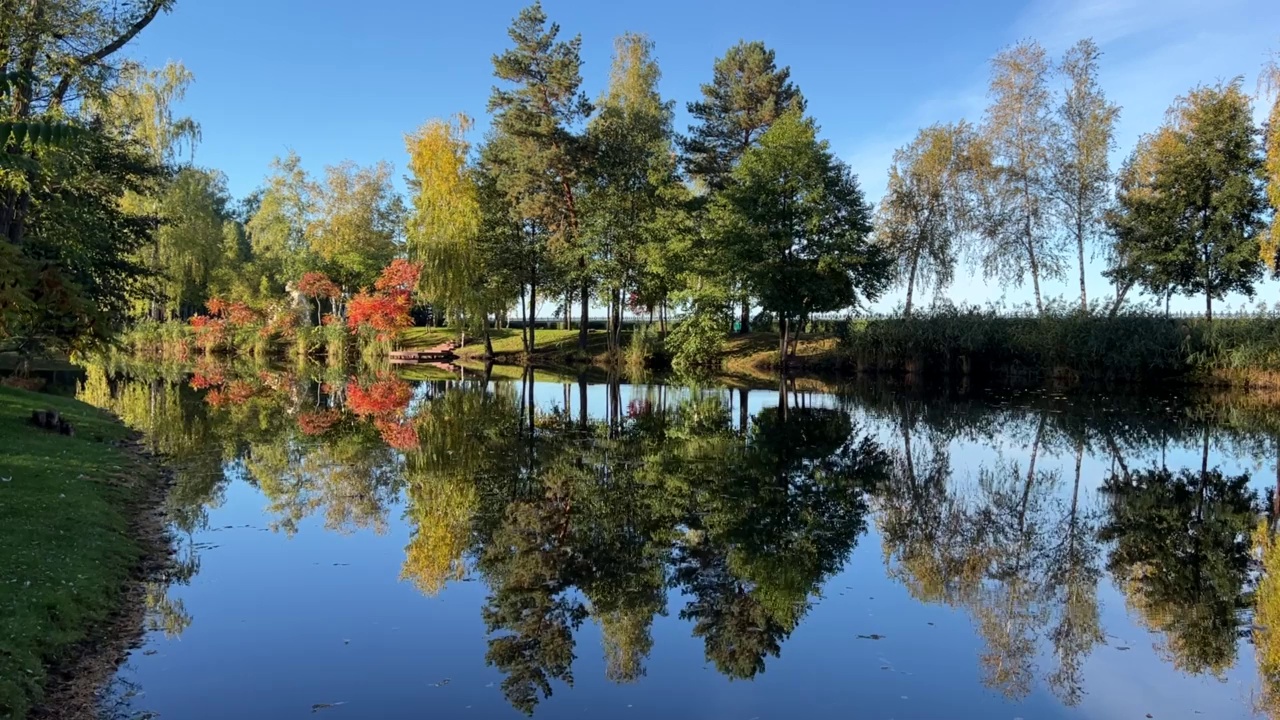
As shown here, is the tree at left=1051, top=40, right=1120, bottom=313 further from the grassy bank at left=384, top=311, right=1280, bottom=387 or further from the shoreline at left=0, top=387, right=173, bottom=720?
the shoreline at left=0, top=387, right=173, bottom=720

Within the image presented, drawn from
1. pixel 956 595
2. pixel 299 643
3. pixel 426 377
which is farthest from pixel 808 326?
pixel 299 643

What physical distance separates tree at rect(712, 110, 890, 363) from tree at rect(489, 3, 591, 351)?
790 centimetres

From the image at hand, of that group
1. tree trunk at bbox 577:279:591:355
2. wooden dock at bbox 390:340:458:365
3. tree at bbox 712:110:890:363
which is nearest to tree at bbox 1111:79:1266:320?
tree at bbox 712:110:890:363

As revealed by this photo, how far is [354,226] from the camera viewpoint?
2052 inches

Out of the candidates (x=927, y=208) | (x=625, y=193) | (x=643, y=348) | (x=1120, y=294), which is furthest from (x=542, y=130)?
(x=1120, y=294)

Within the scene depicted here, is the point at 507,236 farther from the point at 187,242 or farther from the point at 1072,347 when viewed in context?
the point at 1072,347

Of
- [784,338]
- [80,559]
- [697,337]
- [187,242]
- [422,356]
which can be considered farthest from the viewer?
[422,356]

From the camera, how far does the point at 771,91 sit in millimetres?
39375

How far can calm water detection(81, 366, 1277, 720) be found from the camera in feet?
18.0

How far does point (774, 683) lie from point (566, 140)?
3404 cm

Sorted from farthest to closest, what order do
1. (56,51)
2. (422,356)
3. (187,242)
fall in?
(422,356), (187,242), (56,51)

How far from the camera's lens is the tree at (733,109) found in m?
39.5

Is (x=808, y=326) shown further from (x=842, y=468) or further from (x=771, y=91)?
(x=842, y=468)

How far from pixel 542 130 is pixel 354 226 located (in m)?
22.1
